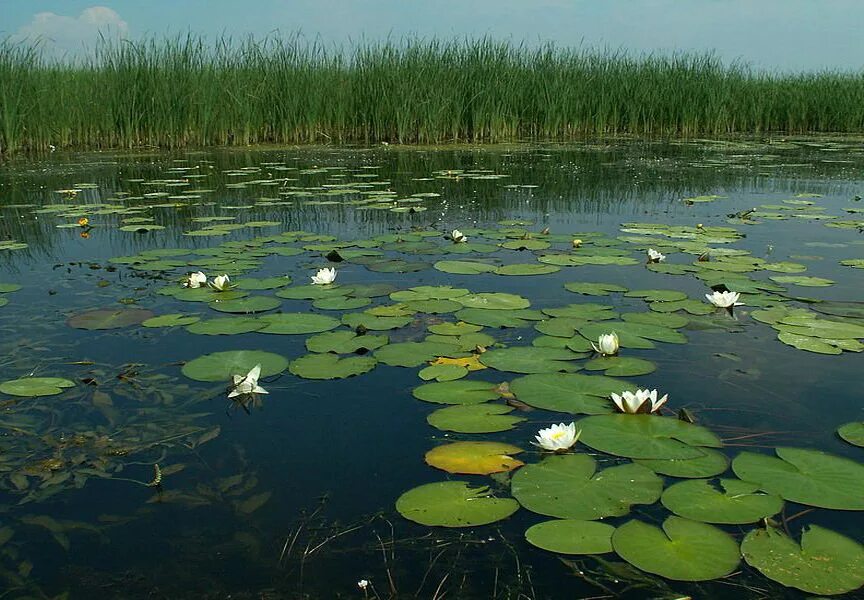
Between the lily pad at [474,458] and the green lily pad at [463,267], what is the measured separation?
1663mm

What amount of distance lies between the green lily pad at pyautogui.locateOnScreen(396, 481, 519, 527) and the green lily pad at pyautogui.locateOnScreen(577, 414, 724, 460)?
34 centimetres

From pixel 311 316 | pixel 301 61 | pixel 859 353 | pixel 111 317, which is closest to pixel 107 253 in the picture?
pixel 111 317

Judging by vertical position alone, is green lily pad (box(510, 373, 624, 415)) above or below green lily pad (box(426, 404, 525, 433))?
above

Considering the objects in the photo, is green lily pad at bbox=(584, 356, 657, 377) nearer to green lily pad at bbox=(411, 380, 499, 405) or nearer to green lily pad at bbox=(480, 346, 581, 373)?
green lily pad at bbox=(480, 346, 581, 373)

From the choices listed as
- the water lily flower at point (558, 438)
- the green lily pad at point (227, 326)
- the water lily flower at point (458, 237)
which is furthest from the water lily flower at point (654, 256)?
the water lily flower at point (558, 438)

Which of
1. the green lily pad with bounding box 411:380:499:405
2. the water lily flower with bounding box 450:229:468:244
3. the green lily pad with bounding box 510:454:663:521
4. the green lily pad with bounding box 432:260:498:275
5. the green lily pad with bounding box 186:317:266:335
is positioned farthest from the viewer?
the water lily flower with bounding box 450:229:468:244

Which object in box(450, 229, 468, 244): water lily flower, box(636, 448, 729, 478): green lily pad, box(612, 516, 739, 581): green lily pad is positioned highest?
box(450, 229, 468, 244): water lily flower

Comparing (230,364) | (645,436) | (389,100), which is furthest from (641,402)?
(389,100)

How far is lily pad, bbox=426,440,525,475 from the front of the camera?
1.55 metres

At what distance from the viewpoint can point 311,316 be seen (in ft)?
8.55

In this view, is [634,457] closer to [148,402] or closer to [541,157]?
[148,402]

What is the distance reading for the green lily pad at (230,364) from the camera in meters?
2.07

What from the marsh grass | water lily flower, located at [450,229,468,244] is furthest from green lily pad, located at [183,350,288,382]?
the marsh grass

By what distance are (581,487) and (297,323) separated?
135cm
